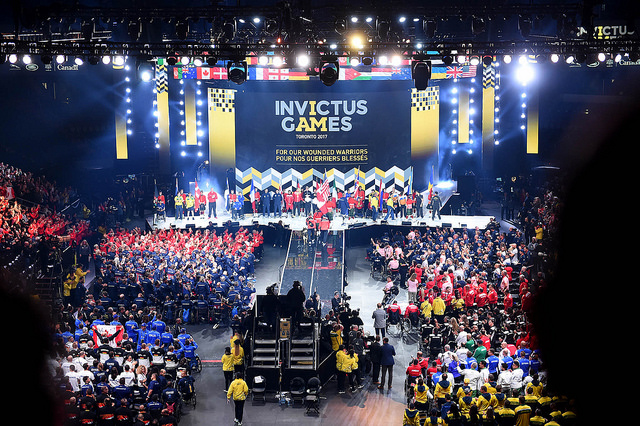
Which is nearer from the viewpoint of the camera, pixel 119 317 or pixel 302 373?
pixel 302 373

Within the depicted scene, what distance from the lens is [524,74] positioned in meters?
37.2

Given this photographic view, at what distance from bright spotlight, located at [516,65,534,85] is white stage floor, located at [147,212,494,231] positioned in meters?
8.07

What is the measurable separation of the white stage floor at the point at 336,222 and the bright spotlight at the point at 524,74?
26.5ft

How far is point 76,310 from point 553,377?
565 inches

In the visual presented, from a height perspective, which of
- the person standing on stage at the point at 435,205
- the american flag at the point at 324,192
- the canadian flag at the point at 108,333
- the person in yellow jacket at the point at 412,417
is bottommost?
the person in yellow jacket at the point at 412,417

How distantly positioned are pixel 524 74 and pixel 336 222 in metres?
12.6

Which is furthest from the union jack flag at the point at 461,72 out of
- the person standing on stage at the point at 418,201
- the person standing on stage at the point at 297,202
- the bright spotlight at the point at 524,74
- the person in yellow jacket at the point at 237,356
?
the person in yellow jacket at the point at 237,356

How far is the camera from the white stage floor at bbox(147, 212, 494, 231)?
106ft

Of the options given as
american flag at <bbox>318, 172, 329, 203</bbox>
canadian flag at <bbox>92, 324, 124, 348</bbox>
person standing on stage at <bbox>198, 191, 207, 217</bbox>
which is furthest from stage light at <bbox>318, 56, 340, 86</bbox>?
person standing on stage at <bbox>198, 191, 207, 217</bbox>

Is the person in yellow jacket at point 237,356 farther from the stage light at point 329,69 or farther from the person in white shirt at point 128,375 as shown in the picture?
the stage light at point 329,69

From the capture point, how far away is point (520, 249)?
2611cm

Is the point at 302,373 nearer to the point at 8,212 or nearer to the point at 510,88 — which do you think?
the point at 8,212

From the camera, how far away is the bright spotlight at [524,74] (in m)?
36.8

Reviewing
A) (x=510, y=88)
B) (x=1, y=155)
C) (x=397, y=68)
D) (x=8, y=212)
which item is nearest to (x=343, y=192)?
(x=397, y=68)
